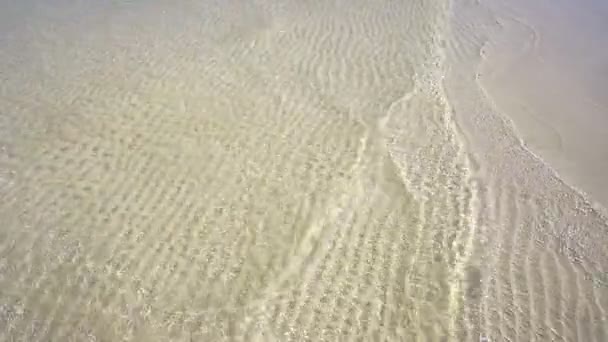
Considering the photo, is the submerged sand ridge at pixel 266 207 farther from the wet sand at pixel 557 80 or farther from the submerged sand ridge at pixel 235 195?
the wet sand at pixel 557 80

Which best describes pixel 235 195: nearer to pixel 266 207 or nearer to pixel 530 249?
pixel 266 207

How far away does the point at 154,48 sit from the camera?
758 cm

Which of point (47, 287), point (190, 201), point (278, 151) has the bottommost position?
point (47, 287)

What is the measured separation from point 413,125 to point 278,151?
1.60 meters

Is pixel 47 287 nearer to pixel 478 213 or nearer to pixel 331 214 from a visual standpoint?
pixel 331 214

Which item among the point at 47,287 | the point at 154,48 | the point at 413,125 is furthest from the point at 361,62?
the point at 47,287

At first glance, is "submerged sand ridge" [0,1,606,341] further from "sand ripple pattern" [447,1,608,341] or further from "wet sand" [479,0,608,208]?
"wet sand" [479,0,608,208]

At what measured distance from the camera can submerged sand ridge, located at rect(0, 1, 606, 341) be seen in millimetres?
4051

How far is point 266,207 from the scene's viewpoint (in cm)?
496

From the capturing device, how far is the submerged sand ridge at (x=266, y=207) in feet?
13.3

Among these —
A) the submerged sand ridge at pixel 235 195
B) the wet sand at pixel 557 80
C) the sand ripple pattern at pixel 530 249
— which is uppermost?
the wet sand at pixel 557 80

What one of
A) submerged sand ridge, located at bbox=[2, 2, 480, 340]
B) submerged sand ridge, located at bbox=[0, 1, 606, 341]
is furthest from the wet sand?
submerged sand ridge, located at bbox=[2, 2, 480, 340]

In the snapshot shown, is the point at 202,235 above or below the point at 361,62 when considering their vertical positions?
below

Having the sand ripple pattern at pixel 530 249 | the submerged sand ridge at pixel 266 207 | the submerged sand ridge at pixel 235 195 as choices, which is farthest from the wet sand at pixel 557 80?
the submerged sand ridge at pixel 235 195
